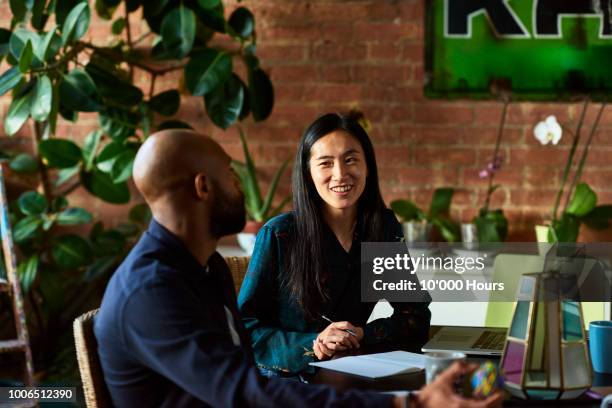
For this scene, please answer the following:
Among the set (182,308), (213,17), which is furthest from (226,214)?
(213,17)

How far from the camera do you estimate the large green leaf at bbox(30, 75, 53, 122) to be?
3363mm

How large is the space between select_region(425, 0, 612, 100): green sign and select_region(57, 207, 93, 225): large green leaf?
171cm

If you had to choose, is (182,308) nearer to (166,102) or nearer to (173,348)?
(173,348)

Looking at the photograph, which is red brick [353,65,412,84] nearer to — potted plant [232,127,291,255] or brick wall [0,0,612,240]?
brick wall [0,0,612,240]

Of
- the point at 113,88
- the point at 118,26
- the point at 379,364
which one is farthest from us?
the point at 118,26

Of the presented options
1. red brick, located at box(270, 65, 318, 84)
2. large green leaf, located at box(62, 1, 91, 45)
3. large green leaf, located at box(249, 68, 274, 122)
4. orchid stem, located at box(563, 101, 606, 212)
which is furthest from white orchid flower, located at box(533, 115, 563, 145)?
large green leaf, located at box(62, 1, 91, 45)

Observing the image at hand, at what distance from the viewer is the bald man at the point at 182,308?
131 cm

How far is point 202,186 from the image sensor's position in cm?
147

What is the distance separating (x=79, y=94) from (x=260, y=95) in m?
0.74

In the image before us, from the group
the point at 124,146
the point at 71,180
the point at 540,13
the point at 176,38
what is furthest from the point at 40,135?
the point at 540,13

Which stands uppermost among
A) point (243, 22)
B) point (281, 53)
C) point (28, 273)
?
point (243, 22)

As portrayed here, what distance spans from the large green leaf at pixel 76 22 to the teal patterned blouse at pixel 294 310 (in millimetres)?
1482

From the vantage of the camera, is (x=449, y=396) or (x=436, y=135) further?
(x=436, y=135)

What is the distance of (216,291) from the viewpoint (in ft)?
5.16
